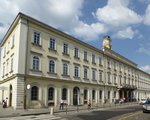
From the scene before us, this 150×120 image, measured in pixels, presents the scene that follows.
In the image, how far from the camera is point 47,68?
38.0m

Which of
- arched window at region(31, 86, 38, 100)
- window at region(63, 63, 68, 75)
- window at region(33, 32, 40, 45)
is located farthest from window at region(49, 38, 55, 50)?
arched window at region(31, 86, 38, 100)

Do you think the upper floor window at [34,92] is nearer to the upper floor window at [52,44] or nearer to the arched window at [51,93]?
the arched window at [51,93]

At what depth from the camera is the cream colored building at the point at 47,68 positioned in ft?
111

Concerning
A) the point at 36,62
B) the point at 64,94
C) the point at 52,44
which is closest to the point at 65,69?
the point at 64,94

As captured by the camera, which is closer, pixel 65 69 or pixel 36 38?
pixel 36 38

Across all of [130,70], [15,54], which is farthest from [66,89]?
[130,70]

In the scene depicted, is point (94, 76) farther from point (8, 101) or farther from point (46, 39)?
point (8, 101)

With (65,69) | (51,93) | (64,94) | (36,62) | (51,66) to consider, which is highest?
(36,62)

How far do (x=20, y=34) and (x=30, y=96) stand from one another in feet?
27.8

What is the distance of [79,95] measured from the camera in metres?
45.8

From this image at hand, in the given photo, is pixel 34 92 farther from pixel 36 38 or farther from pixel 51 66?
pixel 36 38

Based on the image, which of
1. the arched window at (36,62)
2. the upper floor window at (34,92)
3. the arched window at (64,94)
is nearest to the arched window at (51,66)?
the arched window at (36,62)

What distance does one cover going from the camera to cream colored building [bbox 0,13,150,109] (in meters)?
33.9

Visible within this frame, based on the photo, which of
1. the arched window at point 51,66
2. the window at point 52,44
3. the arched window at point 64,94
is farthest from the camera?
the arched window at point 64,94
